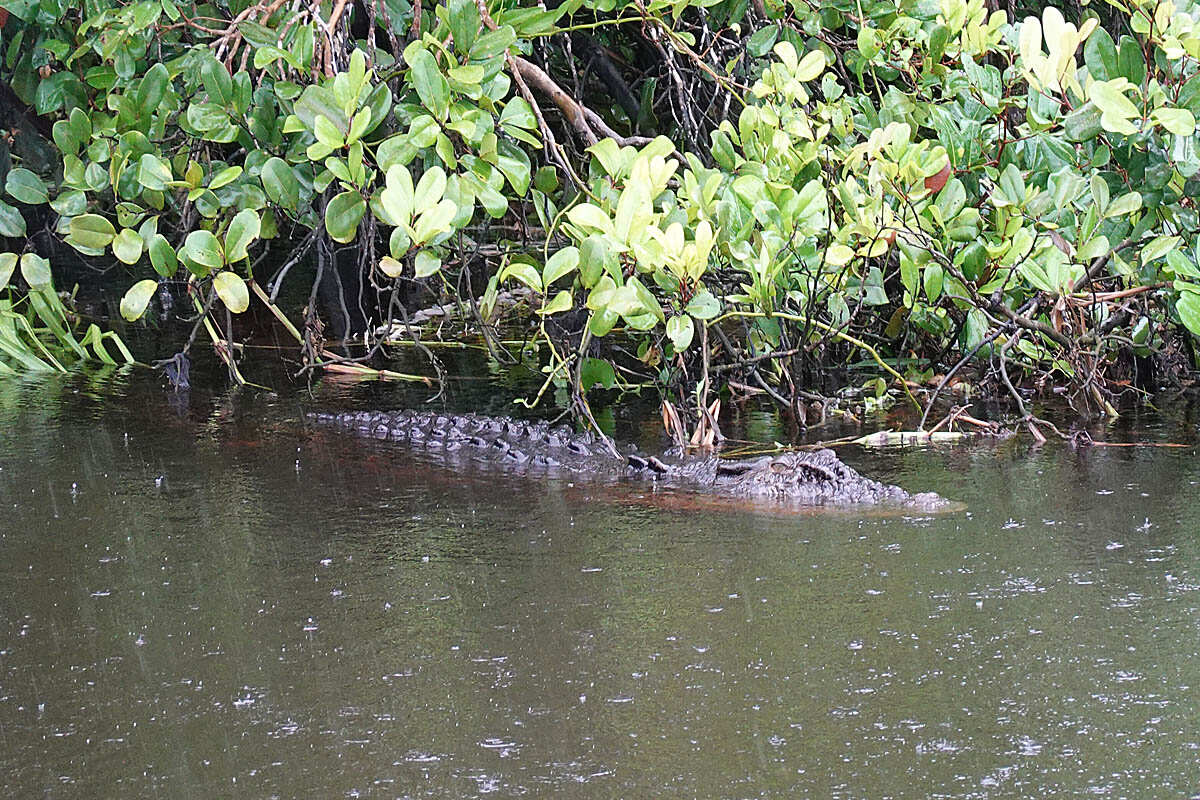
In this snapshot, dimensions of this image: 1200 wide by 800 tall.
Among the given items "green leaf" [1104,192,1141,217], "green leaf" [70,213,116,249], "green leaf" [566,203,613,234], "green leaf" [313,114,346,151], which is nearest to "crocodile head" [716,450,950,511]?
"green leaf" [566,203,613,234]

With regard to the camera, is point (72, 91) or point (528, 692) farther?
point (72, 91)

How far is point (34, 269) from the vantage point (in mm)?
4500

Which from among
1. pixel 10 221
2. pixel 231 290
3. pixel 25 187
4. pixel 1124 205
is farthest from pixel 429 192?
pixel 1124 205

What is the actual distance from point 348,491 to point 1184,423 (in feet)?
9.22

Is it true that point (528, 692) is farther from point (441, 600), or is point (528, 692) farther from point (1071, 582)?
point (1071, 582)

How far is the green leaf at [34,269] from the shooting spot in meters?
4.46

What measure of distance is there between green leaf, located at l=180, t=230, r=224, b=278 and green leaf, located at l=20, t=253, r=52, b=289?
0.89m

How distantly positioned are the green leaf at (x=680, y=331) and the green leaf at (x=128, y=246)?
161 cm

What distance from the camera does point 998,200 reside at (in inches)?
154

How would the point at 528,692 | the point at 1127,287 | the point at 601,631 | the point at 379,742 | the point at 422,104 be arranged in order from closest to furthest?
the point at 379,742, the point at 528,692, the point at 601,631, the point at 422,104, the point at 1127,287

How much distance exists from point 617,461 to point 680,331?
0.66m

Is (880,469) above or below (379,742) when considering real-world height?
above

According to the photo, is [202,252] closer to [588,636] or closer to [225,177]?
[225,177]

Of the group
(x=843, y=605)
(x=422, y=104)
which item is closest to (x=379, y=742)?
(x=843, y=605)
